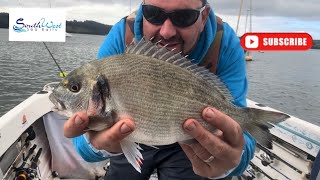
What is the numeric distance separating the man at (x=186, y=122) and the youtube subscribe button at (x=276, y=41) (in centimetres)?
363

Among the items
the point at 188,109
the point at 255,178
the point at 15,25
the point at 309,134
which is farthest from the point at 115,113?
the point at 15,25

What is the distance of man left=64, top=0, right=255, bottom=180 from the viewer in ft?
6.93

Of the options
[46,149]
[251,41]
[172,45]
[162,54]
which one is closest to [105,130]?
[162,54]

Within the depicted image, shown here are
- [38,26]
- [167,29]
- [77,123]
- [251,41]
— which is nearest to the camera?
[77,123]

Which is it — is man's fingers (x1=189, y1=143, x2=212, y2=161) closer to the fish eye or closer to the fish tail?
the fish tail

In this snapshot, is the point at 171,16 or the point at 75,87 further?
the point at 171,16

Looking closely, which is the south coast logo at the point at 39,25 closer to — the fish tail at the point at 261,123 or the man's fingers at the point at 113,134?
the man's fingers at the point at 113,134

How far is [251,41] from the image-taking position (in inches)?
270

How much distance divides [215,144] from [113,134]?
637 millimetres

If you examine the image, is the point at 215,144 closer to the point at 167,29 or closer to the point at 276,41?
the point at 167,29

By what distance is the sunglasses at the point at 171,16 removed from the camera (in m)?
2.49

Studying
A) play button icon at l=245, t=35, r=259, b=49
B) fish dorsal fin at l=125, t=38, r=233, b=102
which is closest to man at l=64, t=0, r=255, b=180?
fish dorsal fin at l=125, t=38, r=233, b=102

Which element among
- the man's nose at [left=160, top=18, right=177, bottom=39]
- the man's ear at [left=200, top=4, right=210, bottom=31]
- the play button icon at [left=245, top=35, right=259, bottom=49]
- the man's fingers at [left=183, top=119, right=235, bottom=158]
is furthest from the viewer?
the play button icon at [left=245, top=35, right=259, bottom=49]

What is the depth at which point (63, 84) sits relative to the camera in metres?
2.16
